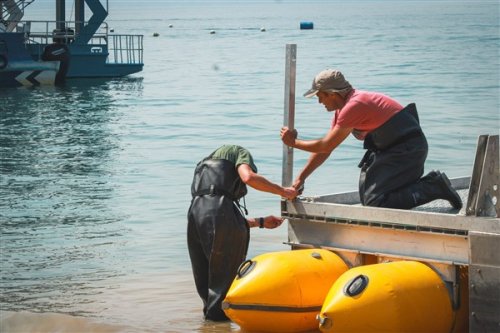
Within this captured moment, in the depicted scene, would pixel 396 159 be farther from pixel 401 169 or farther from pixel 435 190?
pixel 435 190

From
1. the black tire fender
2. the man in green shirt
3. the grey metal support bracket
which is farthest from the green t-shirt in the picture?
the black tire fender

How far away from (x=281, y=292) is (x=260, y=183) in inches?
29.0

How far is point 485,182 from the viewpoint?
671cm

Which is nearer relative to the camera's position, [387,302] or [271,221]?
[387,302]

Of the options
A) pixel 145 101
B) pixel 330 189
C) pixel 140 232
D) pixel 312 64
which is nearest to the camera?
pixel 140 232

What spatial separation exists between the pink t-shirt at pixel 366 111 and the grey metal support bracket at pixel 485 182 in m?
0.68

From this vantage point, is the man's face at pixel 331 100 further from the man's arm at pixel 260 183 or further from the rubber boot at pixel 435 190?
the rubber boot at pixel 435 190

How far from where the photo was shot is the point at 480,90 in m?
34.5

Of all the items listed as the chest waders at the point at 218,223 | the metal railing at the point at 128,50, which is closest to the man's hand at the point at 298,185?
the chest waders at the point at 218,223

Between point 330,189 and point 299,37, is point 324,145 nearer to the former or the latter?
point 330,189

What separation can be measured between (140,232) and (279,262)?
6030mm

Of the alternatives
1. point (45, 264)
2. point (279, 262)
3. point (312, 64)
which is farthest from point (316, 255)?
point (312, 64)

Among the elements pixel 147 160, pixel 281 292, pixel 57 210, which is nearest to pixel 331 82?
pixel 281 292

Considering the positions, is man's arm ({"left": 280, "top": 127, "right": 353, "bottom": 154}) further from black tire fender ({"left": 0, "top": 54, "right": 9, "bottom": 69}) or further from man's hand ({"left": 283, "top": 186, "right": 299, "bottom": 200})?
black tire fender ({"left": 0, "top": 54, "right": 9, "bottom": 69})
